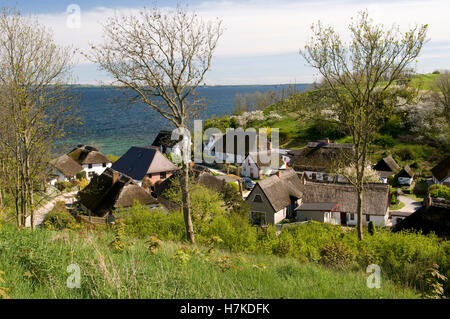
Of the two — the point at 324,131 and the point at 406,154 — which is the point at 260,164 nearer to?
the point at 406,154

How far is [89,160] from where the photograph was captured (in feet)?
181

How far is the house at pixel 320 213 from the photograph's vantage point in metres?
34.3

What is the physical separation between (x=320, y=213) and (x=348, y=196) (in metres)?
3.49

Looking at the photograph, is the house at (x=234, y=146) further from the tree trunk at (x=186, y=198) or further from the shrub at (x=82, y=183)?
the tree trunk at (x=186, y=198)

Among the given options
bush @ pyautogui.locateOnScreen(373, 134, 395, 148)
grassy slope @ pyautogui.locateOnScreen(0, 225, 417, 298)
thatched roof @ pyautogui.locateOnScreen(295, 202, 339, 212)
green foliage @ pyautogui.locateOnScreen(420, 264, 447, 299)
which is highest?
grassy slope @ pyautogui.locateOnScreen(0, 225, 417, 298)

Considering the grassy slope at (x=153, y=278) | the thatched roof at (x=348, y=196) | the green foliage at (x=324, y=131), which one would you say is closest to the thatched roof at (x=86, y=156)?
the thatched roof at (x=348, y=196)

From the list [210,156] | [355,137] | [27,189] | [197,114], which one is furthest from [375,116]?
[210,156]

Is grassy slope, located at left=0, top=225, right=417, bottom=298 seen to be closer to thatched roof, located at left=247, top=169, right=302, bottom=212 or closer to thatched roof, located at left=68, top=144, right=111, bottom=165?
thatched roof, located at left=247, top=169, right=302, bottom=212

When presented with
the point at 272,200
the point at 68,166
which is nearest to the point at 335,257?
the point at 272,200

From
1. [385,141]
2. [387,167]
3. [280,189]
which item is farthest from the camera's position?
[385,141]

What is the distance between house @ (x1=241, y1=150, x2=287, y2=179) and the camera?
56531 millimetres

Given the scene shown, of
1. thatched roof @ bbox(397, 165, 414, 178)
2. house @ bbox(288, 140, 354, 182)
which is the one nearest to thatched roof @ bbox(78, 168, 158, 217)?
house @ bbox(288, 140, 354, 182)

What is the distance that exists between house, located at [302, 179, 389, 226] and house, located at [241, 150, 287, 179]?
19.0 meters

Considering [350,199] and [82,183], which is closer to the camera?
[350,199]
